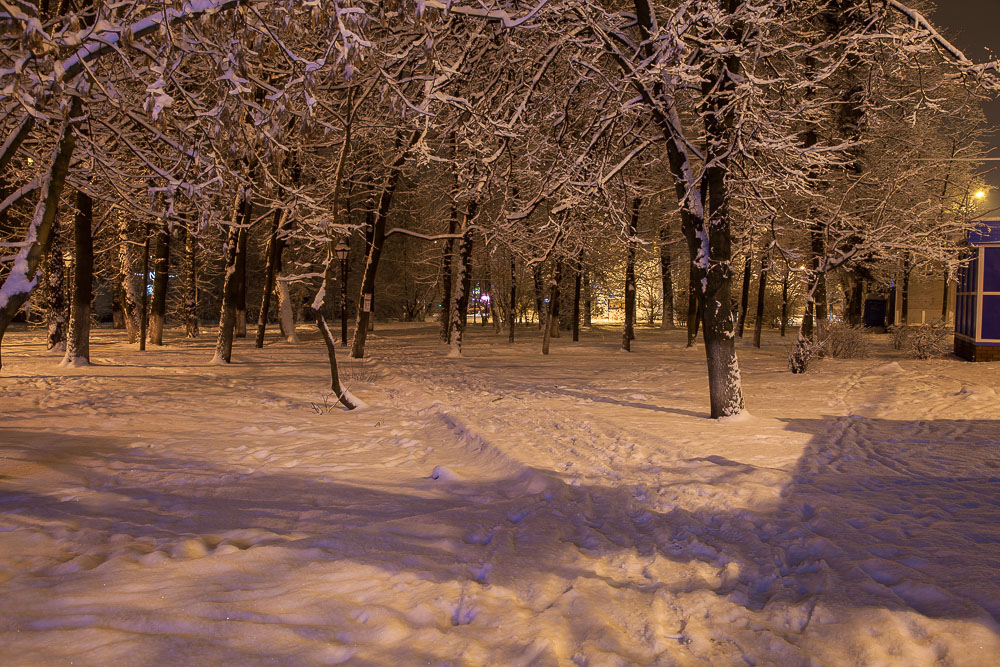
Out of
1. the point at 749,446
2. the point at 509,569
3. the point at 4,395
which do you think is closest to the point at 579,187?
the point at 749,446

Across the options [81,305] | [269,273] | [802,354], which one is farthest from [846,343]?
[81,305]

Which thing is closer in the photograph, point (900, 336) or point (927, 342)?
point (927, 342)

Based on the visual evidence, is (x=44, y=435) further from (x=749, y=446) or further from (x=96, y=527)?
(x=749, y=446)

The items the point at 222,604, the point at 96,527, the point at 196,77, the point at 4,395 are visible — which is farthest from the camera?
the point at 196,77

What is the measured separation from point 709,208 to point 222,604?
974 centimetres

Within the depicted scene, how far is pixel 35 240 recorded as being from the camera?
23.3 ft

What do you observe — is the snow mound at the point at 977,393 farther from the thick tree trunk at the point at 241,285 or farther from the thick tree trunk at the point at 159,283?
the thick tree trunk at the point at 159,283

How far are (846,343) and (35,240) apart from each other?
2243 cm

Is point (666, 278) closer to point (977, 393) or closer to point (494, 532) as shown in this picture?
point (977, 393)

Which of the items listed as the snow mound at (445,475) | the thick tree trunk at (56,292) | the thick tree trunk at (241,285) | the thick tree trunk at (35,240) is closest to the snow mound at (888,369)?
the snow mound at (445,475)

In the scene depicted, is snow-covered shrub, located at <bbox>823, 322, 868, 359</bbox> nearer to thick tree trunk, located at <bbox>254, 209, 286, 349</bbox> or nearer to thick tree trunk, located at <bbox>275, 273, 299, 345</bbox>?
thick tree trunk, located at <bbox>254, 209, 286, 349</bbox>

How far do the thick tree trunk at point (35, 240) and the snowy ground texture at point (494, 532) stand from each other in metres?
1.85

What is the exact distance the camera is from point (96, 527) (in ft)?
17.5

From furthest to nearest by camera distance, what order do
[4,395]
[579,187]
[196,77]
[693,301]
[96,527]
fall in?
[693,301] < [196,77] < [4,395] < [579,187] < [96,527]
